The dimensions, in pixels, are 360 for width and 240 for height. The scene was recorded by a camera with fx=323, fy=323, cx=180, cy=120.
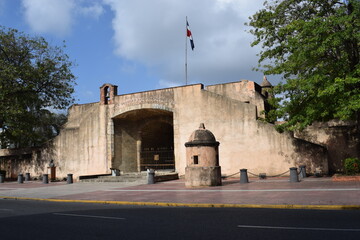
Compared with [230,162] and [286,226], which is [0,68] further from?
[286,226]

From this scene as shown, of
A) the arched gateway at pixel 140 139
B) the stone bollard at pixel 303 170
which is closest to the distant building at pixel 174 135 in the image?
the arched gateway at pixel 140 139

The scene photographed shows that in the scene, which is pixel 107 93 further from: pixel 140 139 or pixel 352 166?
pixel 352 166

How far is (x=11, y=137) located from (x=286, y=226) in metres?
29.4

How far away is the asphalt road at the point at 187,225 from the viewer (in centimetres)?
624

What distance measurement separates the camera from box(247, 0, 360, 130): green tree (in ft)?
49.3

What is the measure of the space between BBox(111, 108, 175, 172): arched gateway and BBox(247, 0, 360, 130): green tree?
1039cm

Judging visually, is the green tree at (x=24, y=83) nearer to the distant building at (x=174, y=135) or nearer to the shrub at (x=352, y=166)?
the distant building at (x=174, y=135)

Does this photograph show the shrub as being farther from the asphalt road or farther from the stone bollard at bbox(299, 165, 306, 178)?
the asphalt road

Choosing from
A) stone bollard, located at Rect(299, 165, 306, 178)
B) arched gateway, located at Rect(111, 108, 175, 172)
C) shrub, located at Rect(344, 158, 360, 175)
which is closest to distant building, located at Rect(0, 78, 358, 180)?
arched gateway, located at Rect(111, 108, 175, 172)

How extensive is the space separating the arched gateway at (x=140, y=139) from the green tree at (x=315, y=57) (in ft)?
34.1

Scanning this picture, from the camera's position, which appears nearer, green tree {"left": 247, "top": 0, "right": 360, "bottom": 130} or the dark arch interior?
green tree {"left": 247, "top": 0, "right": 360, "bottom": 130}

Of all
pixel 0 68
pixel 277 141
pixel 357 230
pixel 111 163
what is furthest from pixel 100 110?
pixel 357 230

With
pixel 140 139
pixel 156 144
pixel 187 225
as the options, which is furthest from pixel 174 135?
pixel 187 225

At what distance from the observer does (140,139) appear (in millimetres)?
28516
